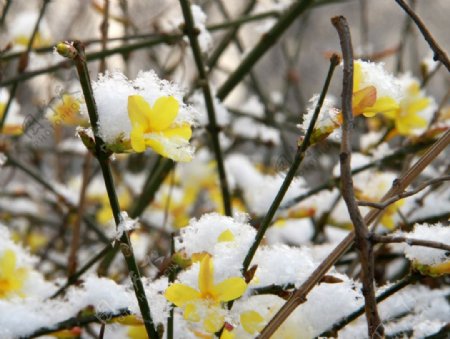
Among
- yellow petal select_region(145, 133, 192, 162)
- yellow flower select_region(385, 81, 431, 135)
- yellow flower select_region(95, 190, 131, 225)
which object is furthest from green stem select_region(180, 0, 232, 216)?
yellow flower select_region(95, 190, 131, 225)

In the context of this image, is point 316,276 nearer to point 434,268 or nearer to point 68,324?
point 434,268

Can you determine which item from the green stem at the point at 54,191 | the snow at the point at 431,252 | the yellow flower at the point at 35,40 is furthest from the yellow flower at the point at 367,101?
the yellow flower at the point at 35,40

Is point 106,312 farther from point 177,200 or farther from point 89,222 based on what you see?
point 177,200

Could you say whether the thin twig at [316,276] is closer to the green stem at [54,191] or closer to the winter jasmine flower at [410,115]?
the winter jasmine flower at [410,115]

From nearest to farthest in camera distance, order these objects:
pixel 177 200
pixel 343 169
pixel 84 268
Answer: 1. pixel 343 169
2. pixel 84 268
3. pixel 177 200

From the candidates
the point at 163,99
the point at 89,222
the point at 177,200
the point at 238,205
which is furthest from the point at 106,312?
the point at 177,200

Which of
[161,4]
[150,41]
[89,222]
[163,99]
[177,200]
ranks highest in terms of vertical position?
[161,4]

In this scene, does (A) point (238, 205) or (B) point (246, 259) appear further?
(A) point (238, 205)
